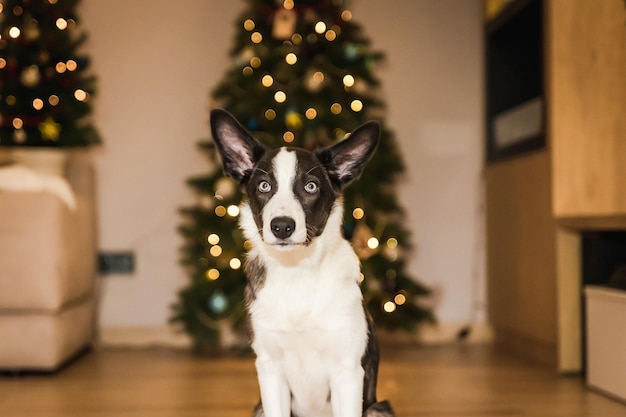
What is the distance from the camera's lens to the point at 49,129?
3.79 metres

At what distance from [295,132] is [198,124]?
2.78 feet

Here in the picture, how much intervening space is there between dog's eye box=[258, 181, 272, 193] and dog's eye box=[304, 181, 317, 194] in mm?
95

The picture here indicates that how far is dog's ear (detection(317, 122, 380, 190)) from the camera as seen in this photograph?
6.27ft

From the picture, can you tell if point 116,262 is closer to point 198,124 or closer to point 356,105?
point 198,124

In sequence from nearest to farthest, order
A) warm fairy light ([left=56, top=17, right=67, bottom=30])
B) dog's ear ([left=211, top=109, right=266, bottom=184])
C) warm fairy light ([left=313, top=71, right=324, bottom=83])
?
1. dog's ear ([left=211, top=109, right=266, bottom=184])
2. warm fairy light ([left=313, top=71, right=324, bottom=83])
3. warm fairy light ([left=56, top=17, right=67, bottom=30])

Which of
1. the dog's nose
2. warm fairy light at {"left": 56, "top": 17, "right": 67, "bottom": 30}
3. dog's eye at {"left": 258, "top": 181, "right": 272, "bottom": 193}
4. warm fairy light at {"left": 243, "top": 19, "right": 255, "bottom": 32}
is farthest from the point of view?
warm fairy light at {"left": 56, "top": 17, "right": 67, "bottom": 30}

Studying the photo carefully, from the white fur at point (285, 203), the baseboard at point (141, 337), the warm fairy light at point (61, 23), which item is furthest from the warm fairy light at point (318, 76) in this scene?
the white fur at point (285, 203)

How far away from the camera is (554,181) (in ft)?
10.3

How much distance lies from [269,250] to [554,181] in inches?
70.6

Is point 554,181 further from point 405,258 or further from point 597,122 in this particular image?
point 405,258

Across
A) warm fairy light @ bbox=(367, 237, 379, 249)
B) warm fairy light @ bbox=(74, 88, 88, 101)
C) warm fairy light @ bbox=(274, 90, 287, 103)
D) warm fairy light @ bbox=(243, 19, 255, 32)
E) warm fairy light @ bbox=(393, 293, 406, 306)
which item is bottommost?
warm fairy light @ bbox=(393, 293, 406, 306)

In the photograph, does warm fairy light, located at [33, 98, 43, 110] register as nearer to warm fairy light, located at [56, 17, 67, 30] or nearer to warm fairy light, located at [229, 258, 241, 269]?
warm fairy light, located at [56, 17, 67, 30]

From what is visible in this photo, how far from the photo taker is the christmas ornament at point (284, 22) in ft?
11.9

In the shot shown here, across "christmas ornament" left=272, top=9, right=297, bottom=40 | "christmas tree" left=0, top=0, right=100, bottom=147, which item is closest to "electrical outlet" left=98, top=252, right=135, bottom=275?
"christmas tree" left=0, top=0, right=100, bottom=147
